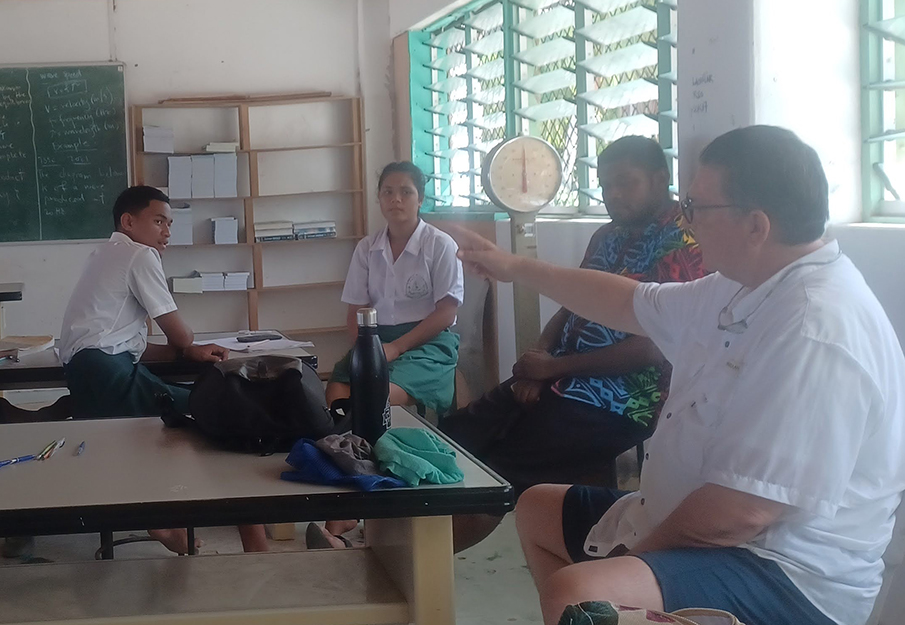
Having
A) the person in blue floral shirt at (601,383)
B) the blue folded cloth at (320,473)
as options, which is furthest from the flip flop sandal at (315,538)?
the blue folded cloth at (320,473)

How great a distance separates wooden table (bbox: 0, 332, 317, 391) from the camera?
114 inches

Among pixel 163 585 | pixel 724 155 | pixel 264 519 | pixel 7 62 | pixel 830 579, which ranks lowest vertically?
pixel 163 585

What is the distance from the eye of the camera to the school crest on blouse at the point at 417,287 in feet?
12.8

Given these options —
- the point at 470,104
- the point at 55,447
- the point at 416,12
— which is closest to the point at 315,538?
the point at 55,447

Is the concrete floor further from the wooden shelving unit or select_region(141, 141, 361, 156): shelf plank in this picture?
select_region(141, 141, 361, 156): shelf plank

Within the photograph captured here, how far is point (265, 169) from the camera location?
21.4 ft

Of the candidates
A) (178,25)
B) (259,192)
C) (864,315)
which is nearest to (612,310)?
(864,315)

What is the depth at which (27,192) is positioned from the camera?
630 cm

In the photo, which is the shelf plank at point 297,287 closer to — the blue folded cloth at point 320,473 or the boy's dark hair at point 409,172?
the boy's dark hair at point 409,172

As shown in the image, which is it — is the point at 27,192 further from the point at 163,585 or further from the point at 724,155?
the point at 724,155

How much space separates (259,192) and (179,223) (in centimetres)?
56

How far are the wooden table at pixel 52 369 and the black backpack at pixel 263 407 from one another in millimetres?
1031

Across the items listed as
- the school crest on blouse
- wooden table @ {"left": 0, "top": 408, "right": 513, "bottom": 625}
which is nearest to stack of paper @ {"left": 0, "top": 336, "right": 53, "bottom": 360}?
wooden table @ {"left": 0, "top": 408, "right": 513, "bottom": 625}

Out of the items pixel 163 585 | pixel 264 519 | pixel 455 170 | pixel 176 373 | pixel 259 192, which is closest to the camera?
pixel 264 519
